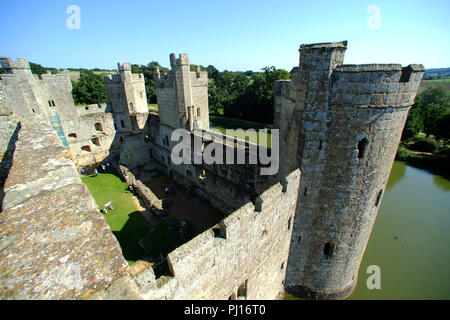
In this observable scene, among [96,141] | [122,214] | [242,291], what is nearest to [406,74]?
[242,291]

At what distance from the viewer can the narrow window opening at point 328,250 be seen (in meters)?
7.31

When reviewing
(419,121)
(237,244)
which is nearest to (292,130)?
(237,244)

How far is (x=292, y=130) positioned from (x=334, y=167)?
1.68m

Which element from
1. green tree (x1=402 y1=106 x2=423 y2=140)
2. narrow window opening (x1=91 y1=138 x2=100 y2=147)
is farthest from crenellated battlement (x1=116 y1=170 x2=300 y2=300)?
green tree (x1=402 y1=106 x2=423 y2=140)

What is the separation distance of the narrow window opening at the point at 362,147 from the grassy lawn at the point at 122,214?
32.3 ft

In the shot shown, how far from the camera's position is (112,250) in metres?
2.52

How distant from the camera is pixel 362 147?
5.87 metres

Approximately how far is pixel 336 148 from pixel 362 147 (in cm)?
67

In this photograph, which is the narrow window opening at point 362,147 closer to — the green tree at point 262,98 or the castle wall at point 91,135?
the castle wall at point 91,135

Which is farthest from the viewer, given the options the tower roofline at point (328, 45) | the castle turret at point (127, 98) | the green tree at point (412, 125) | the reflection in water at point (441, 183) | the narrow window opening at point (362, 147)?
the green tree at point (412, 125)

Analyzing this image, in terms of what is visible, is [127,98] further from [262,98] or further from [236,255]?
[262,98]

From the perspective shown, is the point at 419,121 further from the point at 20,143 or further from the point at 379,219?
the point at 20,143

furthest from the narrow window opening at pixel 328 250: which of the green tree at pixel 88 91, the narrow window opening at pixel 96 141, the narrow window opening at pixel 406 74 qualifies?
the green tree at pixel 88 91

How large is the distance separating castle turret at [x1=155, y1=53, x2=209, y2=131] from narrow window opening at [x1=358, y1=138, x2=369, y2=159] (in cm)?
1002
